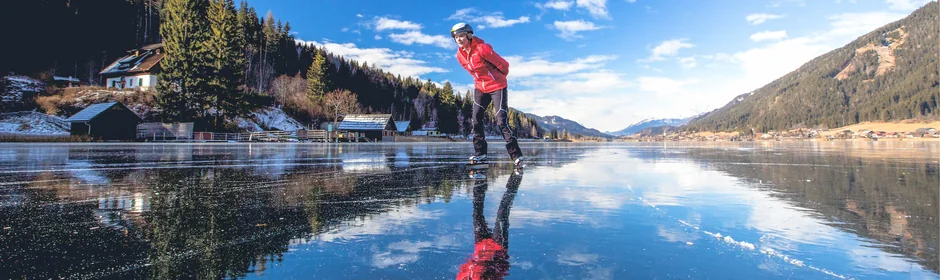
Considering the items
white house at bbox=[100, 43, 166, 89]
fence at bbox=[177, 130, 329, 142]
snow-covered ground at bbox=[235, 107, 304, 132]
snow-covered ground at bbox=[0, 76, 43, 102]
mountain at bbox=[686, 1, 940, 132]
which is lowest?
fence at bbox=[177, 130, 329, 142]

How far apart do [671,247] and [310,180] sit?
177 inches

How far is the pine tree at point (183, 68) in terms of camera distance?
119ft

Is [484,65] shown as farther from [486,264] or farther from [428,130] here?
[428,130]

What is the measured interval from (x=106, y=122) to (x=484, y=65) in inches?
1604

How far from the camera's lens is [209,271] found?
5.70 feet

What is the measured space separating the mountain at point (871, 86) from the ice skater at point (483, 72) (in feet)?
526

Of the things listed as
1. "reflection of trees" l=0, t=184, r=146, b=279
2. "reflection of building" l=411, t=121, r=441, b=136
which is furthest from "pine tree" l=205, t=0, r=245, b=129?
"reflection of building" l=411, t=121, r=441, b=136

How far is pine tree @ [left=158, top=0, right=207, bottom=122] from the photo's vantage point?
3628cm


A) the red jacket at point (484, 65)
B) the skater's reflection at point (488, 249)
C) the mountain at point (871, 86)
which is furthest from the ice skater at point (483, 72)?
the mountain at point (871, 86)

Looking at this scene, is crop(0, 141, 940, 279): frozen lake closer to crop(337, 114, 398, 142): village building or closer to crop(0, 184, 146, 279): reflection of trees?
crop(0, 184, 146, 279): reflection of trees

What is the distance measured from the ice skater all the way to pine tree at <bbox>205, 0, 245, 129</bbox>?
130ft

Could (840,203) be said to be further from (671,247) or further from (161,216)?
(161,216)

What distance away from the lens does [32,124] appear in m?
34.2

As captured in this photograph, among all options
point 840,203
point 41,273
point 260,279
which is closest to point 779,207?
point 840,203
